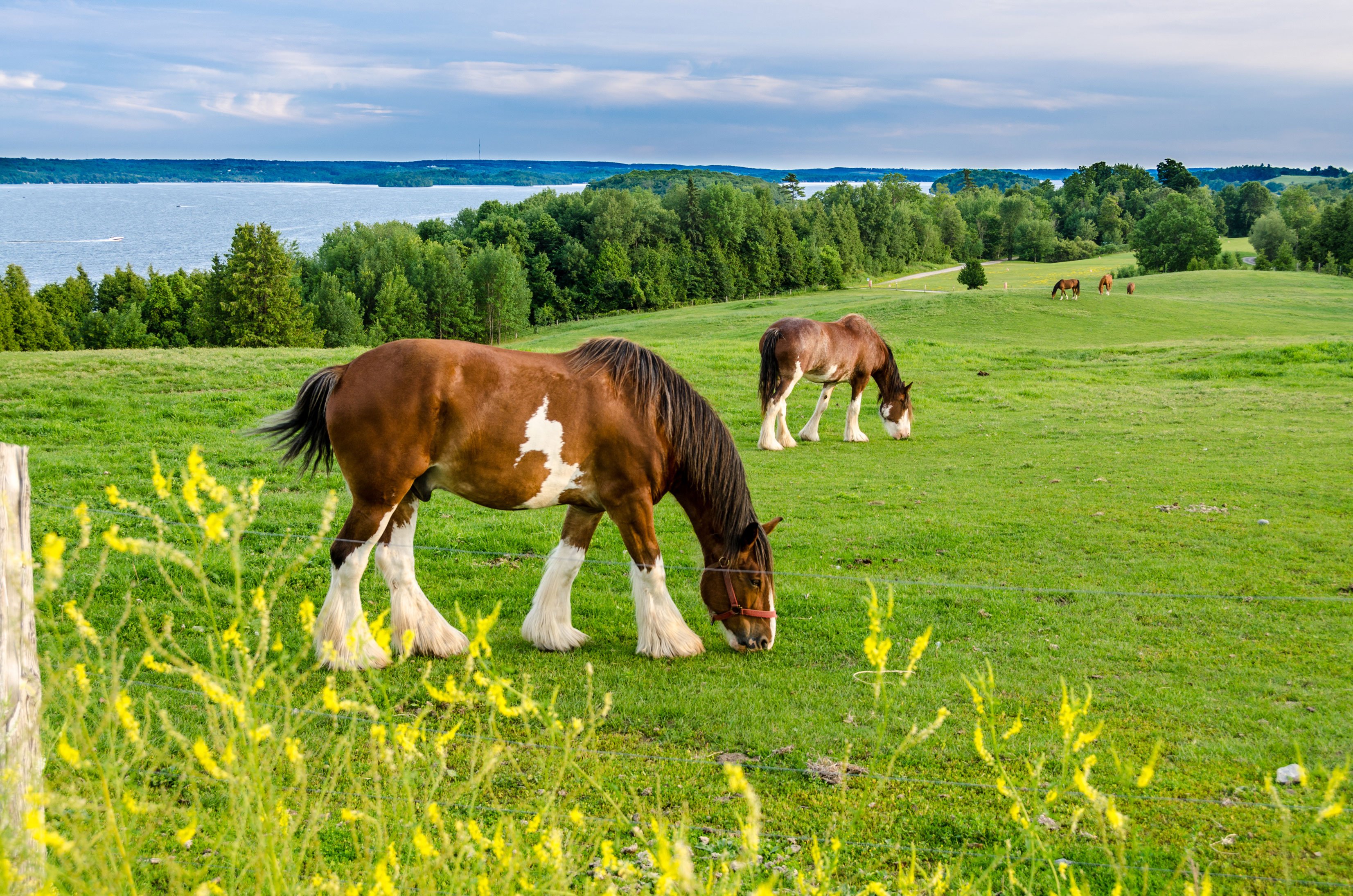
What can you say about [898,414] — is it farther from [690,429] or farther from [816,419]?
[690,429]

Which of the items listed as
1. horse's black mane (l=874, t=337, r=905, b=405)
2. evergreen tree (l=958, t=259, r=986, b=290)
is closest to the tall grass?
horse's black mane (l=874, t=337, r=905, b=405)

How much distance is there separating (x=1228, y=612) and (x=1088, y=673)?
201 centimetres

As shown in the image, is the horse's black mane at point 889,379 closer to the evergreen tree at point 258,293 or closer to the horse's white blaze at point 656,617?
the horse's white blaze at point 656,617

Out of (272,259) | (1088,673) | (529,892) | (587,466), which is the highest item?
(272,259)

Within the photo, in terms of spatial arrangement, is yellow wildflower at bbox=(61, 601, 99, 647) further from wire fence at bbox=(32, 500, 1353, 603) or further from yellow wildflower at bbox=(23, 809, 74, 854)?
wire fence at bbox=(32, 500, 1353, 603)

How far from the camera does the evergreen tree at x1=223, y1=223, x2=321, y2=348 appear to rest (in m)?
50.0

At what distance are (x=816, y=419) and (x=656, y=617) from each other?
954 cm

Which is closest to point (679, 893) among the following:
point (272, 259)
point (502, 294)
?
point (272, 259)

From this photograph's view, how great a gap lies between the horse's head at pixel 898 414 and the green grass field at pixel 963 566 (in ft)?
1.41

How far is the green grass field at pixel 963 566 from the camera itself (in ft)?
15.9

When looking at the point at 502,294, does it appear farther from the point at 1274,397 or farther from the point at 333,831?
the point at 333,831

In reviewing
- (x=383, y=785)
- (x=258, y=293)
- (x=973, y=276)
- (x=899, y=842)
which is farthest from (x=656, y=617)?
(x=973, y=276)

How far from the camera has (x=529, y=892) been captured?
2.35 m

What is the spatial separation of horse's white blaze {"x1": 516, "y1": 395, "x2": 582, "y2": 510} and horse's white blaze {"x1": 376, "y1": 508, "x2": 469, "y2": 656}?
0.84 meters
